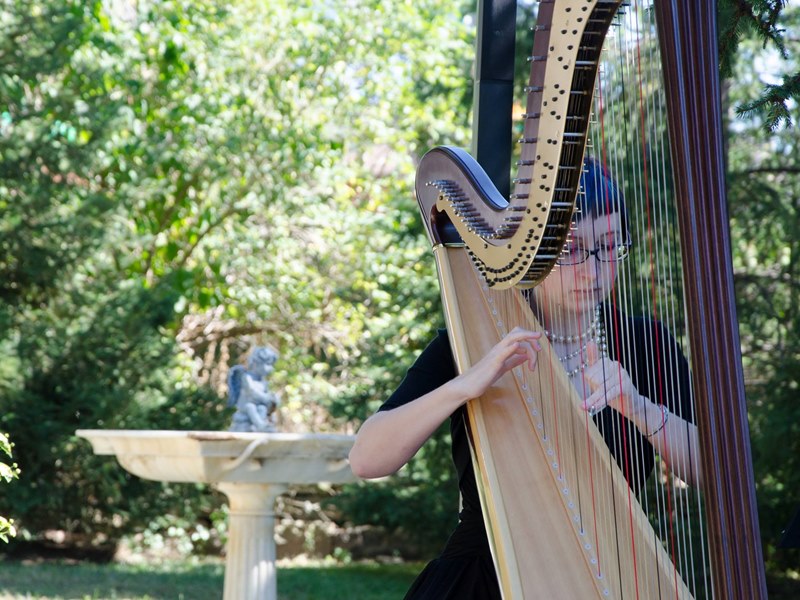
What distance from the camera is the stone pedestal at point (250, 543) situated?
17.0 feet

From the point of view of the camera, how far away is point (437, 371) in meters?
2.36

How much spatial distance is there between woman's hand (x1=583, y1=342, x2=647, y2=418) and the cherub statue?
3.96 metres

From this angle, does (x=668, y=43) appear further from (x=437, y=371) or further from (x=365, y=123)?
(x=365, y=123)

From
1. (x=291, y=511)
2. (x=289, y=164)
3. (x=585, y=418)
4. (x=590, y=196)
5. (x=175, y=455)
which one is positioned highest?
(x=289, y=164)

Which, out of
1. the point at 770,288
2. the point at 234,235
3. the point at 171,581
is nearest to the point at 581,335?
the point at 770,288

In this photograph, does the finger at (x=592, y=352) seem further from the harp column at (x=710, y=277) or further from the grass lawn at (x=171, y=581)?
the grass lawn at (x=171, y=581)

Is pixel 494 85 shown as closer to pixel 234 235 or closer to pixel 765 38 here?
pixel 765 38

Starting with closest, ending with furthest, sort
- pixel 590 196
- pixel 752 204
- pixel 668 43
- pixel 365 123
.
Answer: pixel 668 43, pixel 590 196, pixel 752 204, pixel 365 123

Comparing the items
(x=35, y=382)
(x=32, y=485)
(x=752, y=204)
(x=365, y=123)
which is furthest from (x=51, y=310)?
(x=752, y=204)

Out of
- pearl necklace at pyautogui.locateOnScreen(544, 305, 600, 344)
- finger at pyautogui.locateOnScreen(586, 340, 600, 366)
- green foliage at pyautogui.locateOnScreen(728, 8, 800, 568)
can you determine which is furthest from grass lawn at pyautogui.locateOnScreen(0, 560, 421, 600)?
finger at pyautogui.locateOnScreen(586, 340, 600, 366)

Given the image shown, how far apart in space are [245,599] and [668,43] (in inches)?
176

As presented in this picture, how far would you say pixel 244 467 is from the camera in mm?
5004

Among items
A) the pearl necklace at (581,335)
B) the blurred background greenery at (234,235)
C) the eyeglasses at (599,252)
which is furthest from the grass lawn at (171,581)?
the eyeglasses at (599,252)

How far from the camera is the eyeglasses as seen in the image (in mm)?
2072
